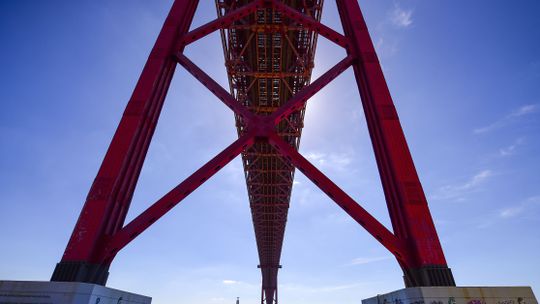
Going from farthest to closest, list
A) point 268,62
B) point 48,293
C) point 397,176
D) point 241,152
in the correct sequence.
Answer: point 268,62, point 241,152, point 397,176, point 48,293

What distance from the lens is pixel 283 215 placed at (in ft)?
108

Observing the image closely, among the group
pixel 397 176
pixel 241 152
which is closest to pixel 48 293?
pixel 241 152

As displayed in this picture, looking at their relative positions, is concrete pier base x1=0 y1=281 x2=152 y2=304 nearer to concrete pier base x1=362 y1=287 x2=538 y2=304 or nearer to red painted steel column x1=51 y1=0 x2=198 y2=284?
red painted steel column x1=51 y1=0 x2=198 y2=284

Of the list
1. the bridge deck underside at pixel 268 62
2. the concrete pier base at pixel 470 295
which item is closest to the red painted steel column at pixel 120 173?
the bridge deck underside at pixel 268 62

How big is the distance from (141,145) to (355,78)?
5.76 m

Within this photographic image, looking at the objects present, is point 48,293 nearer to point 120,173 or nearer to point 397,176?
point 120,173

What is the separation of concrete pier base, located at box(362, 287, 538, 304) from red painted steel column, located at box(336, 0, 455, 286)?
0.40m

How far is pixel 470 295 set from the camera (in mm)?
3684

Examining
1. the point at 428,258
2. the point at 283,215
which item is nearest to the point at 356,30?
the point at 428,258

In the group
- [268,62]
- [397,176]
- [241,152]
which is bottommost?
[397,176]

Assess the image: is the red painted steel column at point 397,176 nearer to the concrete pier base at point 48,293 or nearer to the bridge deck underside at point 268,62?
the bridge deck underside at point 268,62

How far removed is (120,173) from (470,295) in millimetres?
6172

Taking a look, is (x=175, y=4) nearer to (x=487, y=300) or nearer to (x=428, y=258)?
(x=428, y=258)

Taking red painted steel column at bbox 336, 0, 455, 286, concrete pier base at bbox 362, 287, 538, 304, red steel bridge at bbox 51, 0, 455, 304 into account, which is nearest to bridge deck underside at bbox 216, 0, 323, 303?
red steel bridge at bbox 51, 0, 455, 304
